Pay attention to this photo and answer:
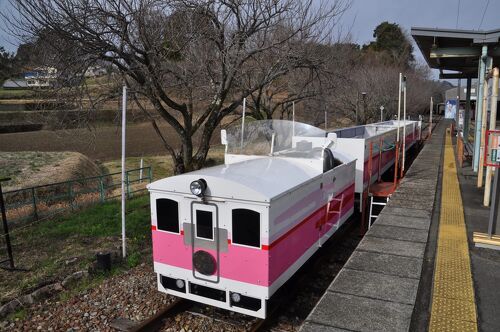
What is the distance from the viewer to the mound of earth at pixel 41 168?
15.0 metres

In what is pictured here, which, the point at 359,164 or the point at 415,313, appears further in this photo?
the point at 359,164

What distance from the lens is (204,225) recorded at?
209 inches

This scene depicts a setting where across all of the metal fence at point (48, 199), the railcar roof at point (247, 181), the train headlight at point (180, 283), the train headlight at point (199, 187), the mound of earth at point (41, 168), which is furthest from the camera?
the mound of earth at point (41, 168)

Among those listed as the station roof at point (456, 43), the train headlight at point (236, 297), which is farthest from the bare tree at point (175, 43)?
the train headlight at point (236, 297)

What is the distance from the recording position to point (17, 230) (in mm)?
9773

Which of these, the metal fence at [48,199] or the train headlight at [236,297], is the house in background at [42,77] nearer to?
the metal fence at [48,199]

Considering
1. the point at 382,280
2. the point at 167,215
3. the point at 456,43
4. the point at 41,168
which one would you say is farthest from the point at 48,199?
the point at 456,43

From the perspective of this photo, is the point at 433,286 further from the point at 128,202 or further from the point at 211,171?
the point at 128,202

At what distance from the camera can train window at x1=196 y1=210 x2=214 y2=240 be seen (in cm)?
527

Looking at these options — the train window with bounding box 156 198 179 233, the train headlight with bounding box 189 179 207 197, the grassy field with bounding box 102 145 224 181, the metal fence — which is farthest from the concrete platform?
the grassy field with bounding box 102 145 224 181

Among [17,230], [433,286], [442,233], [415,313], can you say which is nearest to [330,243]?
[442,233]

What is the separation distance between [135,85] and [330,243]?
617 centimetres

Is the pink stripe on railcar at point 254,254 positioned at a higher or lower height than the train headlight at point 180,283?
higher

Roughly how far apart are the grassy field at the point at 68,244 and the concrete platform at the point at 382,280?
4194mm
